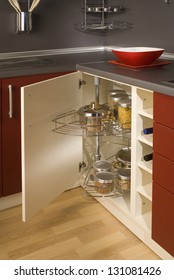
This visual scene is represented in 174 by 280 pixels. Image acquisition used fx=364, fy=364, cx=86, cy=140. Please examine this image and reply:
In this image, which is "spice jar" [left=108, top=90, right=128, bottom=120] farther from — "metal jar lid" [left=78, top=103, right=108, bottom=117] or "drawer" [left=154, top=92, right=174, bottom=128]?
"drawer" [left=154, top=92, right=174, bottom=128]

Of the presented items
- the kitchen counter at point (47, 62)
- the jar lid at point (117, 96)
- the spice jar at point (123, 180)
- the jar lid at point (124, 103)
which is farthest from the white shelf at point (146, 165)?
the kitchen counter at point (47, 62)

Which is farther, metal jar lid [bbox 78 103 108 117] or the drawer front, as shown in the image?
metal jar lid [bbox 78 103 108 117]

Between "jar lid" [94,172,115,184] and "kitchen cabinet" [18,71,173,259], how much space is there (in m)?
0.15

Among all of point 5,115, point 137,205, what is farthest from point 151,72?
point 5,115

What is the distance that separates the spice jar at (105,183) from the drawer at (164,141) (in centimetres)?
51

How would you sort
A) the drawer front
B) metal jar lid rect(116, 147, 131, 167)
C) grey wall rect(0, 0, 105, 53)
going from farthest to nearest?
grey wall rect(0, 0, 105, 53), metal jar lid rect(116, 147, 131, 167), the drawer front

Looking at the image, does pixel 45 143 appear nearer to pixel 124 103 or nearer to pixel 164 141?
pixel 124 103

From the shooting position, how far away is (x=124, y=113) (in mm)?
2029

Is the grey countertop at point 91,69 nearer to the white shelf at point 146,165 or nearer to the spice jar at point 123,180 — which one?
the white shelf at point 146,165

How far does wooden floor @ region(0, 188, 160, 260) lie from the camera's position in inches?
73.1

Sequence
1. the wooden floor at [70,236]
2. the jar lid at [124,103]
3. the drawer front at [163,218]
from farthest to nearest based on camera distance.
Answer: the jar lid at [124,103], the wooden floor at [70,236], the drawer front at [163,218]

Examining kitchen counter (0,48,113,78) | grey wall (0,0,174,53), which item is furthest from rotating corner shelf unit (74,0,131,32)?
kitchen counter (0,48,113,78)

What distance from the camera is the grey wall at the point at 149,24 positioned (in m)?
2.29
